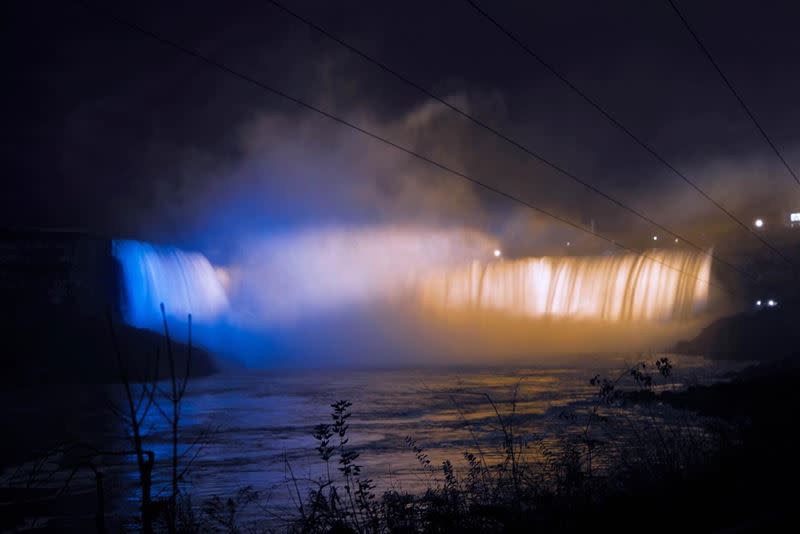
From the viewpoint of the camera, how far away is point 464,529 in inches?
339

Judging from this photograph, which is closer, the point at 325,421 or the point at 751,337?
the point at 325,421

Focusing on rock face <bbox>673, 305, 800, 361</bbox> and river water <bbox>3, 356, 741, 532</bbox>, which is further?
rock face <bbox>673, 305, 800, 361</bbox>

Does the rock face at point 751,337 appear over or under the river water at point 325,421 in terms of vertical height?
over

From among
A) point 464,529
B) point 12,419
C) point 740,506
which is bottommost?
point 12,419

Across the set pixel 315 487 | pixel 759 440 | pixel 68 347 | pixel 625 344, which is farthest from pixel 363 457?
pixel 625 344

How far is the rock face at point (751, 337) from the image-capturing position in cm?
6172

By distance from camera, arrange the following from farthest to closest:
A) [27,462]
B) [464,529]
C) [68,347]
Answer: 1. [68,347]
2. [27,462]
3. [464,529]

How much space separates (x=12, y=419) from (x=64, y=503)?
25.2 m

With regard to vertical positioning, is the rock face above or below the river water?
above

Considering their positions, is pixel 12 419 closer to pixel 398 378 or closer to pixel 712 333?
pixel 398 378

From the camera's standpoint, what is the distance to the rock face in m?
61.7

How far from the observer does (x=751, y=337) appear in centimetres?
6406

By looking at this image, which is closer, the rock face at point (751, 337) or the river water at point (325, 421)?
the river water at point (325, 421)

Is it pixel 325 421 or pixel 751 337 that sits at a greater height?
pixel 751 337
